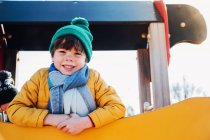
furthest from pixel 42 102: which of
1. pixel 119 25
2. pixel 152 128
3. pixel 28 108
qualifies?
pixel 119 25

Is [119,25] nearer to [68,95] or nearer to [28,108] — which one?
[68,95]

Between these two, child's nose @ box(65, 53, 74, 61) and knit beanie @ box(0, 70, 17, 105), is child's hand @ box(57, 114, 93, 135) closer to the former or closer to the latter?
child's nose @ box(65, 53, 74, 61)

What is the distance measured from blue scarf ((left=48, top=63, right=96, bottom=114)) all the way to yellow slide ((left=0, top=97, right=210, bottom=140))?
0.35 ft

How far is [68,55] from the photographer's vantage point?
1212 millimetres

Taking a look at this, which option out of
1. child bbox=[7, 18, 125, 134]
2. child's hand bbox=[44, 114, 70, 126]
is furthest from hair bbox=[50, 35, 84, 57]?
child's hand bbox=[44, 114, 70, 126]

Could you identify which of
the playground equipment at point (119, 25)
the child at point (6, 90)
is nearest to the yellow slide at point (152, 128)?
the playground equipment at point (119, 25)

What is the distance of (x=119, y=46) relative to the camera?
2105 mm

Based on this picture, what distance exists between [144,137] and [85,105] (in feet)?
0.77

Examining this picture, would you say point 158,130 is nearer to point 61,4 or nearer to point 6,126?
point 6,126

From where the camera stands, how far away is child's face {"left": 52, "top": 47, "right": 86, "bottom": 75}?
1.21m

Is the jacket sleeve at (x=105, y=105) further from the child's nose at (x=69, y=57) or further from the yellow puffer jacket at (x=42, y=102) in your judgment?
the child's nose at (x=69, y=57)

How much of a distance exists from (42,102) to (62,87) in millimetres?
94

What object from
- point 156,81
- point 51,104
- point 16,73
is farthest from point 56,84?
point 16,73

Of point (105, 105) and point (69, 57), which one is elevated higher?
point (69, 57)
